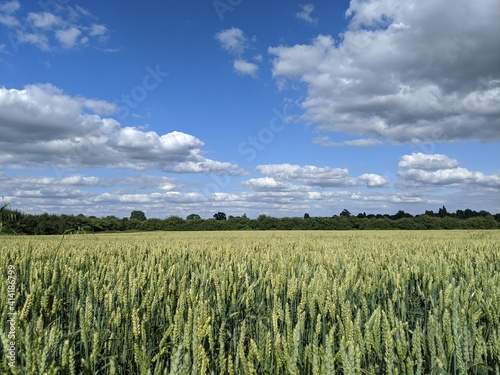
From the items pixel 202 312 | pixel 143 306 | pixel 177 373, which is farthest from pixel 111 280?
pixel 177 373

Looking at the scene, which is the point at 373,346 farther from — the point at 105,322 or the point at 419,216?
the point at 419,216

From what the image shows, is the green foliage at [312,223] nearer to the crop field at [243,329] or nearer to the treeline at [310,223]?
the treeline at [310,223]

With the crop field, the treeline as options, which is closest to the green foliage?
the treeline

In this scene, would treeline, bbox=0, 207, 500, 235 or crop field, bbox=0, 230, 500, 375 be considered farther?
treeline, bbox=0, 207, 500, 235

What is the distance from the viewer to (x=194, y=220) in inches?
1853

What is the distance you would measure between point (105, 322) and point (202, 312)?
4.03 feet

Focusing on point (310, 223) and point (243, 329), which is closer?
point (243, 329)

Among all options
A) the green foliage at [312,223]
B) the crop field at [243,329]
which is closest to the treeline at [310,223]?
the green foliage at [312,223]

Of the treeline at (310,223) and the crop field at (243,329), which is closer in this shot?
the crop field at (243,329)

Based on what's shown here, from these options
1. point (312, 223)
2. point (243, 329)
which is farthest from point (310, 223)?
point (243, 329)

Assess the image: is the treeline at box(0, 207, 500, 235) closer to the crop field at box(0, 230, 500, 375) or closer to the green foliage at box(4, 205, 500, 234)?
the green foliage at box(4, 205, 500, 234)

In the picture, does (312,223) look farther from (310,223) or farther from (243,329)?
(243,329)

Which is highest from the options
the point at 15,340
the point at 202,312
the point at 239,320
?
the point at 202,312

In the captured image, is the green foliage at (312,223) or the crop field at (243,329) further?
the green foliage at (312,223)
